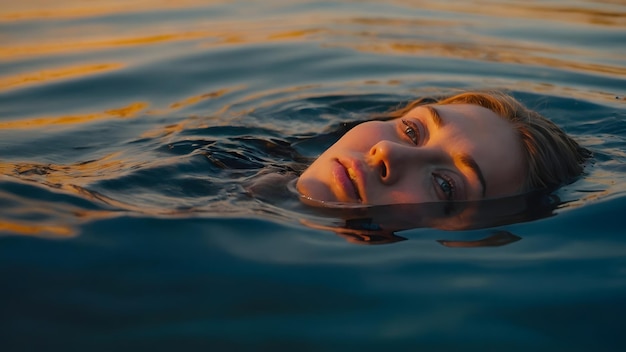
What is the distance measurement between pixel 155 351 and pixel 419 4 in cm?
743

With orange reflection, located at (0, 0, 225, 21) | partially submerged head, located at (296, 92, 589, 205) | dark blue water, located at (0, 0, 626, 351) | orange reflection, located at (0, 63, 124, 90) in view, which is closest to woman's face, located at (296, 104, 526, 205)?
partially submerged head, located at (296, 92, 589, 205)

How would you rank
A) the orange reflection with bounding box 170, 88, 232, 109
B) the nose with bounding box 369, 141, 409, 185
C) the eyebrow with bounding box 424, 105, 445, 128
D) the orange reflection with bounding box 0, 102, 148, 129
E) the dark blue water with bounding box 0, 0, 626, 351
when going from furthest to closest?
the orange reflection with bounding box 170, 88, 232, 109, the orange reflection with bounding box 0, 102, 148, 129, the eyebrow with bounding box 424, 105, 445, 128, the nose with bounding box 369, 141, 409, 185, the dark blue water with bounding box 0, 0, 626, 351

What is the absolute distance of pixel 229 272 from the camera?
9.64ft

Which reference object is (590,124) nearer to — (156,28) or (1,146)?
(1,146)

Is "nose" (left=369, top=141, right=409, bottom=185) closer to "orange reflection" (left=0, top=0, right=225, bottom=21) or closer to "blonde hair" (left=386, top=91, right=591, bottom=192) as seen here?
"blonde hair" (left=386, top=91, right=591, bottom=192)

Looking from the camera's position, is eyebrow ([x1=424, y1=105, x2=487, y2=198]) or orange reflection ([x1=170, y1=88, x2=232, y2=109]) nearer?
eyebrow ([x1=424, y1=105, x2=487, y2=198])

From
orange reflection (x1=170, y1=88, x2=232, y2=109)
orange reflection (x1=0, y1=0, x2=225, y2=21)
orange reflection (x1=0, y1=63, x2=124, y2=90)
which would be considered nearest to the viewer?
orange reflection (x1=170, y1=88, x2=232, y2=109)

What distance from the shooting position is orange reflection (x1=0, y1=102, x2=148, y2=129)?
17.5ft

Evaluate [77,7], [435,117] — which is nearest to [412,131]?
[435,117]

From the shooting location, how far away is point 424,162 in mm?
3764

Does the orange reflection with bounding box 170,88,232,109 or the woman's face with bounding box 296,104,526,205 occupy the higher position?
the orange reflection with bounding box 170,88,232,109

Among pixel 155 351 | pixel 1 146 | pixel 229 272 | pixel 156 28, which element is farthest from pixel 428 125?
pixel 156 28

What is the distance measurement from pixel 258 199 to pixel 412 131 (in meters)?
0.77

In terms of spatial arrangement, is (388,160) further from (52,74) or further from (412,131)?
(52,74)
